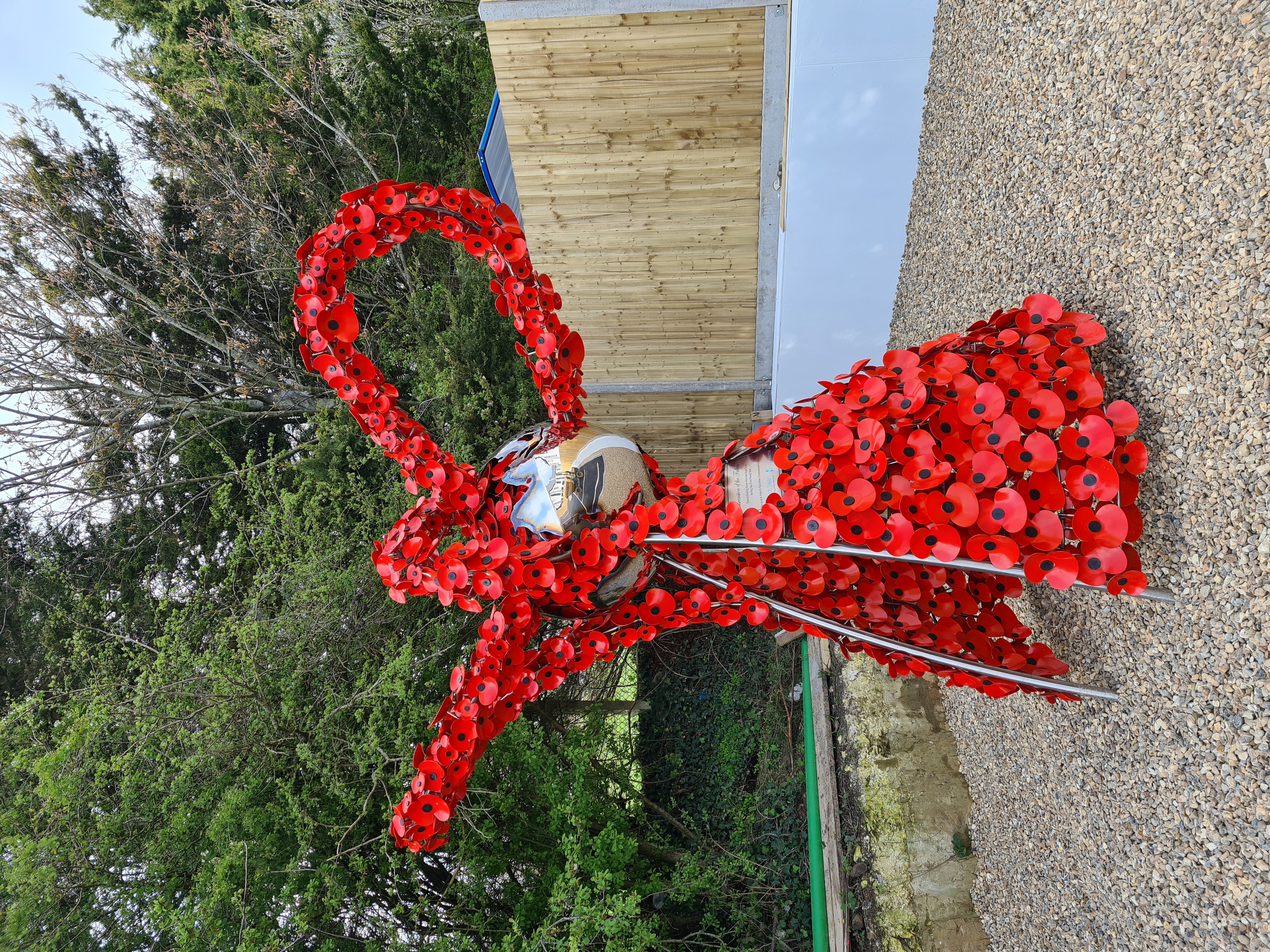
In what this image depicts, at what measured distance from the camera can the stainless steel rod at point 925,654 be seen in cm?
161

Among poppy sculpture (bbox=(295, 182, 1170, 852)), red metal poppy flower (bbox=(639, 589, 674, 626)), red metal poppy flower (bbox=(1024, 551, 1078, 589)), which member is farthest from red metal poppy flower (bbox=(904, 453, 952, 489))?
red metal poppy flower (bbox=(639, 589, 674, 626))

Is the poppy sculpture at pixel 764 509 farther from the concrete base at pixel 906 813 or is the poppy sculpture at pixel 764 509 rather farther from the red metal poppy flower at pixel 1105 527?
the concrete base at pixel 906 813

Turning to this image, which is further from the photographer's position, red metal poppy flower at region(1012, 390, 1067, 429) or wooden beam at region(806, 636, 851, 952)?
wooden beam at region(806, 636, 851, 952)

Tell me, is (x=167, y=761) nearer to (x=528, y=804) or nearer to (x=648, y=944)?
(x=528, y=804)

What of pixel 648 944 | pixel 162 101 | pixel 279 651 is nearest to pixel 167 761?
pixel 279 651

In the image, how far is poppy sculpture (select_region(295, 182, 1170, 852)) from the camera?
1439 millimetres

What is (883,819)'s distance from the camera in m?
2.83

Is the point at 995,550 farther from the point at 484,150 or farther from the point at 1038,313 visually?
the point at 484,150

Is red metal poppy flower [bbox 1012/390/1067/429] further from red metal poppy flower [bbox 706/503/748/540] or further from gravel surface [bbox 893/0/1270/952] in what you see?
red metal poppy flower [bbox 706/503/748/540]

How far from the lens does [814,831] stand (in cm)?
313

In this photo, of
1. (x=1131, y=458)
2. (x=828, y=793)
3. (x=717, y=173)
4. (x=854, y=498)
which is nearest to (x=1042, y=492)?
(x=1131, y=458)

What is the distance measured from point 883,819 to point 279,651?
9.66 ft

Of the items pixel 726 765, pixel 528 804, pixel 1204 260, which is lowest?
pixel 528 804

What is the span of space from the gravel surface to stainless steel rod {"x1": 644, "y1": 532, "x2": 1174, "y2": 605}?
0.27 ft
